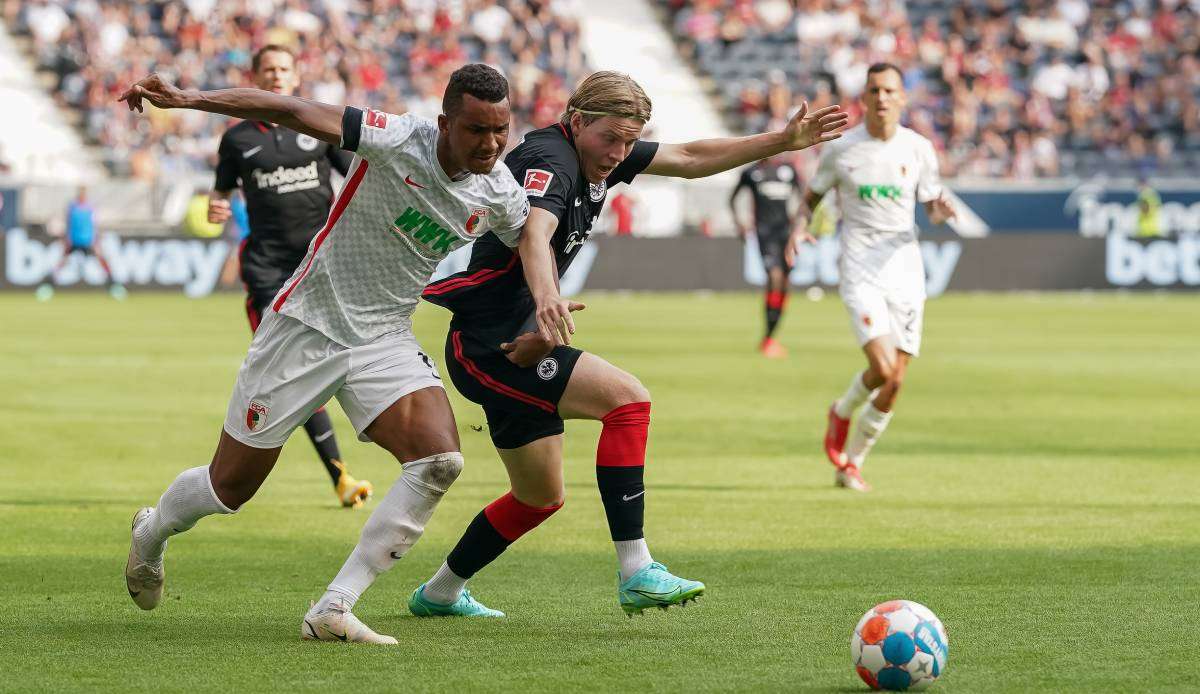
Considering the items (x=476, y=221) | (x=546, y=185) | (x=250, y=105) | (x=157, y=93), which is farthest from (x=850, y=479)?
(x=157, y=93)

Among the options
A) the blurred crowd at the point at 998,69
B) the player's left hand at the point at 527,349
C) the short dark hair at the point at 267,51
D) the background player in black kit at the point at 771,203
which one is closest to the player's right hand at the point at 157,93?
the player's left hand at the point at 527,349

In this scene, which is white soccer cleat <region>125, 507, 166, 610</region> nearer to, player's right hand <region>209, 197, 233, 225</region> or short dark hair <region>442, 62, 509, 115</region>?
short dark hair <region>442, 62, 509, 115</region>

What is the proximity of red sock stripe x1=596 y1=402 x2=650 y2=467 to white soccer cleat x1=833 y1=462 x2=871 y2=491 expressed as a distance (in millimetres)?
4588

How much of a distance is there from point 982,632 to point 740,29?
122 feet

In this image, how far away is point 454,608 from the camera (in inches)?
259

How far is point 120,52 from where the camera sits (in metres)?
37.9

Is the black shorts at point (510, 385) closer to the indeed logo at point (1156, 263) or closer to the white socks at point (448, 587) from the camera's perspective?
the white socks at point (448, 587)

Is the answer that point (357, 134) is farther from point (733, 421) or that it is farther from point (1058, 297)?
point (1058, 297)

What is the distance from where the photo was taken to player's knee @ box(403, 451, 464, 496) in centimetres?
601

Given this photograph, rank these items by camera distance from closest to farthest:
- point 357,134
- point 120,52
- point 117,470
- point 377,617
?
point 357,134 → point 377,617 → point 117,470 → point 120,52

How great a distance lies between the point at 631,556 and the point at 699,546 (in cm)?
225

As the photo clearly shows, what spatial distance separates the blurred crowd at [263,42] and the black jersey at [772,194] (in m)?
16.0

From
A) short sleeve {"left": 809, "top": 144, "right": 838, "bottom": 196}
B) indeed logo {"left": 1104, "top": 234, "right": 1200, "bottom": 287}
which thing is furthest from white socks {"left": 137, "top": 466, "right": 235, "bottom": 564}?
indeed logo {"left": 1104, "top": 234, "right": 1200, "bottom": 287}

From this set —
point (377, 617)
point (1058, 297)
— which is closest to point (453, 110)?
point (377, 617)
